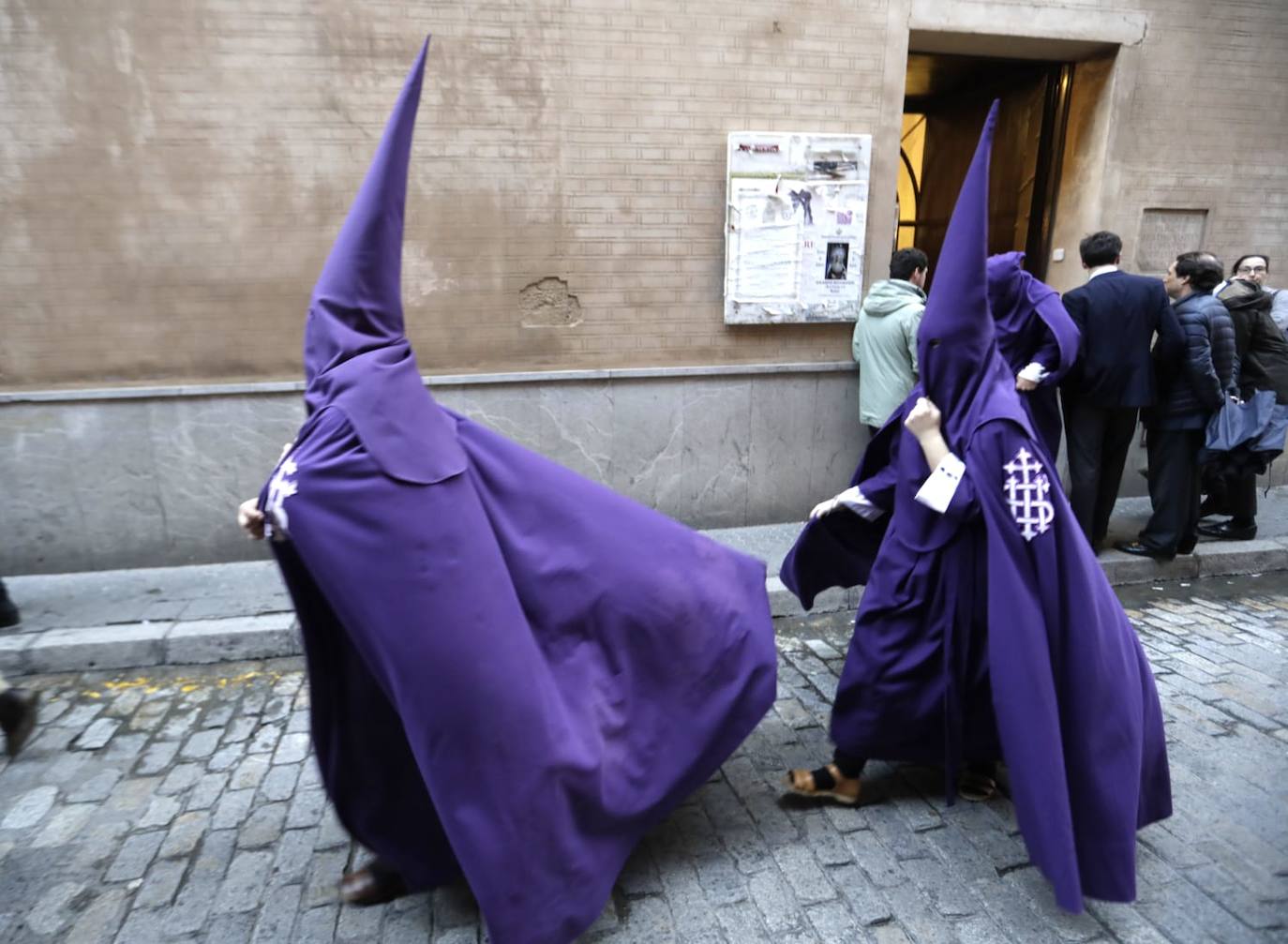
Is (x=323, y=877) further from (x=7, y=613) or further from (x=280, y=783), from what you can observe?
(x=7, y=613)

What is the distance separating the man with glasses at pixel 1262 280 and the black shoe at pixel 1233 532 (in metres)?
1.37

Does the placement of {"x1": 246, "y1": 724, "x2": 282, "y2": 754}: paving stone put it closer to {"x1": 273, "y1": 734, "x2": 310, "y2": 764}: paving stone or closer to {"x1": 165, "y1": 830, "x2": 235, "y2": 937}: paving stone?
{"x1": 273, "y1": 734, "x2": 310, "y2": 764}: paving stone

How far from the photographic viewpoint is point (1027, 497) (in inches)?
96.8

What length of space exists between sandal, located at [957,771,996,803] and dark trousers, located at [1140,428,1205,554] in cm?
324

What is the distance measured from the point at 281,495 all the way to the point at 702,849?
1824 mm

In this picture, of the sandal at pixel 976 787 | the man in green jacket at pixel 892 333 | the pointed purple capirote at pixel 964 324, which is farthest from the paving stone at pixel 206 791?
the man in green jacket at pixel 892 333

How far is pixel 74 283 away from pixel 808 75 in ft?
16.3

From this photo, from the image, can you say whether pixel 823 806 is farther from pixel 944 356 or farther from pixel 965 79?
pixel 965 79

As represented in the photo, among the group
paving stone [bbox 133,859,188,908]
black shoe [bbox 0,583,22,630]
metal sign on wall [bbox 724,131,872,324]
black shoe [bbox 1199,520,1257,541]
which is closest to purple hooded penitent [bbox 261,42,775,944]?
paving stone [bbox 133,859,188,908]

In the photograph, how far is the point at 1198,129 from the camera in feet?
20.8

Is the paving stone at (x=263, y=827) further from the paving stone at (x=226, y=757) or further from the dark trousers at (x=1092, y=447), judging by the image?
the dark trousers at (x=1092, y=447)

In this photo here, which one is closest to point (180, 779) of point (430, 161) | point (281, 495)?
point (281, 495)

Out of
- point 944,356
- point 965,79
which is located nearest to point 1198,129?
Answer: point 965,79

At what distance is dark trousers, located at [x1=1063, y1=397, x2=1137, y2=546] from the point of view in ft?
17.4
